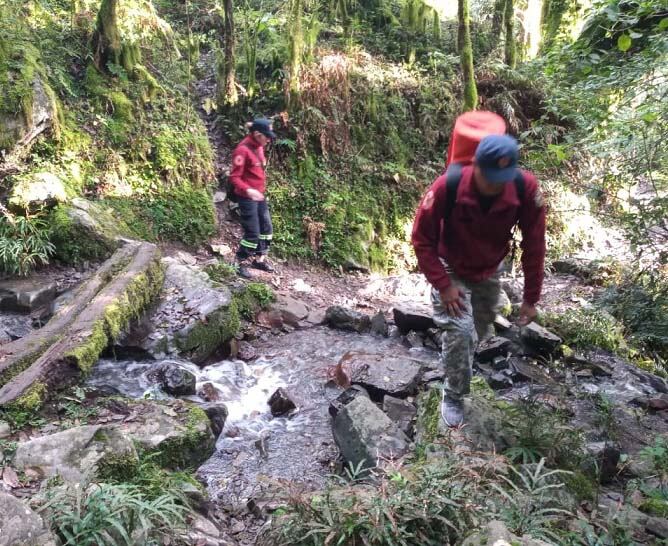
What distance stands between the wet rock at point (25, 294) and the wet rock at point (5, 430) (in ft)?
10.8

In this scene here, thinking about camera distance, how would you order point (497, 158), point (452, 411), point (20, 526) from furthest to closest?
point (452, 411)
point (497, 158)
point (20, 526)

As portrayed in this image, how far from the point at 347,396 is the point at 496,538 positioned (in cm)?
341

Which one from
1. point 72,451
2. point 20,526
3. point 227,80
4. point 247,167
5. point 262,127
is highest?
point 227,80

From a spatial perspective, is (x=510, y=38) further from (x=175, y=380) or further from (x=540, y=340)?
(x=175, y=380)

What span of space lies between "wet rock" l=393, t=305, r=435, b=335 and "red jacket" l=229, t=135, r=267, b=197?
3169 mm

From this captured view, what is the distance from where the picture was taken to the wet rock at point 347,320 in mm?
7961

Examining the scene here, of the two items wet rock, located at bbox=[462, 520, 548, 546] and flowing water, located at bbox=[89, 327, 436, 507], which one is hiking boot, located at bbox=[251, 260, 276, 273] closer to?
flowing water, located at bbox=[89, 327, 436, 507]

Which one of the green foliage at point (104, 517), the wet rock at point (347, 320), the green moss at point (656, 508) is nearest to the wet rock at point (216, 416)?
the green foliage at point (104, 517)

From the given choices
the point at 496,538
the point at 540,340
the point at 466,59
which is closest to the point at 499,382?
the point at 540,340

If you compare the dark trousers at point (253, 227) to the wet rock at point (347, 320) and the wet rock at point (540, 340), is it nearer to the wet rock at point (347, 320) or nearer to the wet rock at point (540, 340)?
the wet rock at point (347, 320)

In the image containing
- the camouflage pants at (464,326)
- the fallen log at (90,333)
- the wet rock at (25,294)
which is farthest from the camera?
the wet rock at (25,294)

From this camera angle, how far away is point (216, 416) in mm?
4922

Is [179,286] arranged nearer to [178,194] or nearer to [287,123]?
[178,194]

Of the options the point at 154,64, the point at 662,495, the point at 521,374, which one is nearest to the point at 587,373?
the point at 521,374
